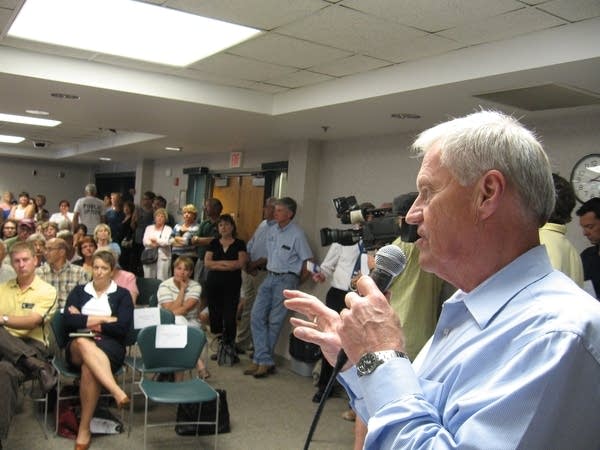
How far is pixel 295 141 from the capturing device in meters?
6.07

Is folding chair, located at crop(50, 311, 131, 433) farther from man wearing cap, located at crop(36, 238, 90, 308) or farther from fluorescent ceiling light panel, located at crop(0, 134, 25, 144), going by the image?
fluorescent ceiling light panel, located at crop(0, 134, 25, 144)

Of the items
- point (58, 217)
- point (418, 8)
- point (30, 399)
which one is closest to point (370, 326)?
point (418, 8)

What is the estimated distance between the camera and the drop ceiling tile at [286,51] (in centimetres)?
316

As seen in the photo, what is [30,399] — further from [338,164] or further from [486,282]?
[486,282]

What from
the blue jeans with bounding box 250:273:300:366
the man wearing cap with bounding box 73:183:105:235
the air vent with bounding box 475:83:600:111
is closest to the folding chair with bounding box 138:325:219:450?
the blue jeans with bounding box 250:273:300:366

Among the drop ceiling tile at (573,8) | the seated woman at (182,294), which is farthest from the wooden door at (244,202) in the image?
the drop ceiling tile at (573,8)

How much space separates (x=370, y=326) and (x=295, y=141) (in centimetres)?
527

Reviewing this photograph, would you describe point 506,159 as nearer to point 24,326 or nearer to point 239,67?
point 239,67

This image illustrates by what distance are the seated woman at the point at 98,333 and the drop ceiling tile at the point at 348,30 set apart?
222 centimetres

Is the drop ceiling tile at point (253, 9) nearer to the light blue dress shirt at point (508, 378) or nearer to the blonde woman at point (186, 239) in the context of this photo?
the light blue dress shirt at point (508, 378)

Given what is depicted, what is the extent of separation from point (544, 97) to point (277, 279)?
9.87ft

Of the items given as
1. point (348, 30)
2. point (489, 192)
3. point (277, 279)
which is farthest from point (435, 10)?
point (277, 279)

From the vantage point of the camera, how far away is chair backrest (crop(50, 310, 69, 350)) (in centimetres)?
378

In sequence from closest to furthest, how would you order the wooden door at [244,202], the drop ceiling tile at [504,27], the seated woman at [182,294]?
the drop ceiling tile at [504,27] < the seated woman at [182,294] < the wooden door at [244,202]
